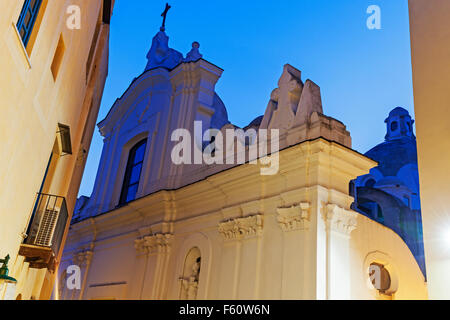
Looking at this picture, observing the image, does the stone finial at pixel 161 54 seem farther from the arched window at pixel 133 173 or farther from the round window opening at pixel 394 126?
the round window opening at pixel 394 126

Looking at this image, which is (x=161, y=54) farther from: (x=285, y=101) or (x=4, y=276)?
(x=4, y=276)

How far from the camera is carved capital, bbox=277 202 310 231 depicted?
9.70 meters

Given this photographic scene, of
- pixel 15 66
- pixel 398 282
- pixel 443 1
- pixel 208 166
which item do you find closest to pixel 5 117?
pixel 15 66

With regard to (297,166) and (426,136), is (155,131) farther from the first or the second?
(426,136)

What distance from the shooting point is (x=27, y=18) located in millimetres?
5105

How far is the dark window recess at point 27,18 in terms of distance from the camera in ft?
15.9

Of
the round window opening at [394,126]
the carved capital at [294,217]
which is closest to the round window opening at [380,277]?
the carved capital at [294,217]

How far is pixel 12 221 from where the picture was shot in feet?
19.6

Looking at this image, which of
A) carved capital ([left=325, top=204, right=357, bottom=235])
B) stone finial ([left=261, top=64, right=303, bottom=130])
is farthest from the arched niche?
carved capital ([left=325, top=204, right=357, bottom=235])

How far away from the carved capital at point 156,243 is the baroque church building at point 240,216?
32mm

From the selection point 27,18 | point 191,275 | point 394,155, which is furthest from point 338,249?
point 394,155

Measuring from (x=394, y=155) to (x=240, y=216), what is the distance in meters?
26.4

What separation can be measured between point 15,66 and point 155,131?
482 inches

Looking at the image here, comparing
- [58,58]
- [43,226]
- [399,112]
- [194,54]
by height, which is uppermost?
[399,112]
